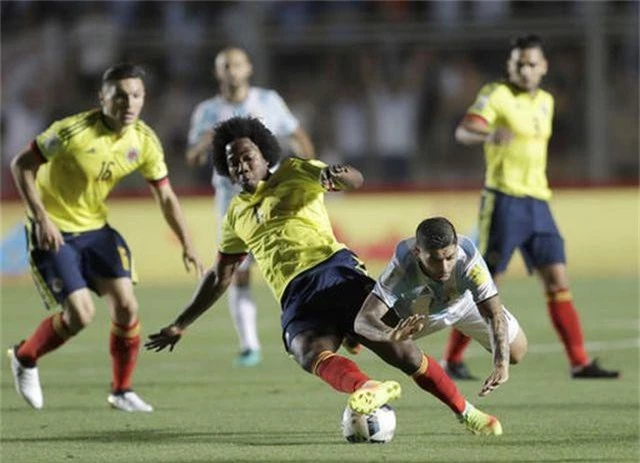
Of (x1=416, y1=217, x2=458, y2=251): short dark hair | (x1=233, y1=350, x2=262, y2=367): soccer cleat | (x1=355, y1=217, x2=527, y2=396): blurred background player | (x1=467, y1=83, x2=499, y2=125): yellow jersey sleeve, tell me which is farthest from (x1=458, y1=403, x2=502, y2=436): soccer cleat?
(x1=233, y1=350, x2=262, y2=367): soccer cleat

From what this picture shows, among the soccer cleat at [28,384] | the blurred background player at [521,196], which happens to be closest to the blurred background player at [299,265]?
the soccer cleat at [28,384]

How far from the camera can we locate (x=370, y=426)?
8.02 m

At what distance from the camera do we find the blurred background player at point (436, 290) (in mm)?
7879

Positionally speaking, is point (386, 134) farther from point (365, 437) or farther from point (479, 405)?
point (365, 437)

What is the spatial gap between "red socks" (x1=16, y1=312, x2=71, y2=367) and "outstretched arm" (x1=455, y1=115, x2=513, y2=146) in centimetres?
309

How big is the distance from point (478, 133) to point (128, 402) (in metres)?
3.13

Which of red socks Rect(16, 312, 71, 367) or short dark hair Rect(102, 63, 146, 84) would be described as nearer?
short dark hair Rect(102, 63, 146, 84)

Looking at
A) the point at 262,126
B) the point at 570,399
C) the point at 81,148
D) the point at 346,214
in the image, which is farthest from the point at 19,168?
the point at 346,214

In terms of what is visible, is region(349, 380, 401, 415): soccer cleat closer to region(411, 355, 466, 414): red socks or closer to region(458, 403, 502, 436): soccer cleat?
region(411, 355, 466, 414): red socks

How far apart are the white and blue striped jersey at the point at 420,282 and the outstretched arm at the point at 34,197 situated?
248cm

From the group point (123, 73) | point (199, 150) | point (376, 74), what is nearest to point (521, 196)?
point (199, 150)

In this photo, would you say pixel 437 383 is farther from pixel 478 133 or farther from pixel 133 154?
pixel 478 133

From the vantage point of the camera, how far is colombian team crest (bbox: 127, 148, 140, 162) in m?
10.3

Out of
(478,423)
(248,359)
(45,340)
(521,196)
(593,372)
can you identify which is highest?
(521,196)
